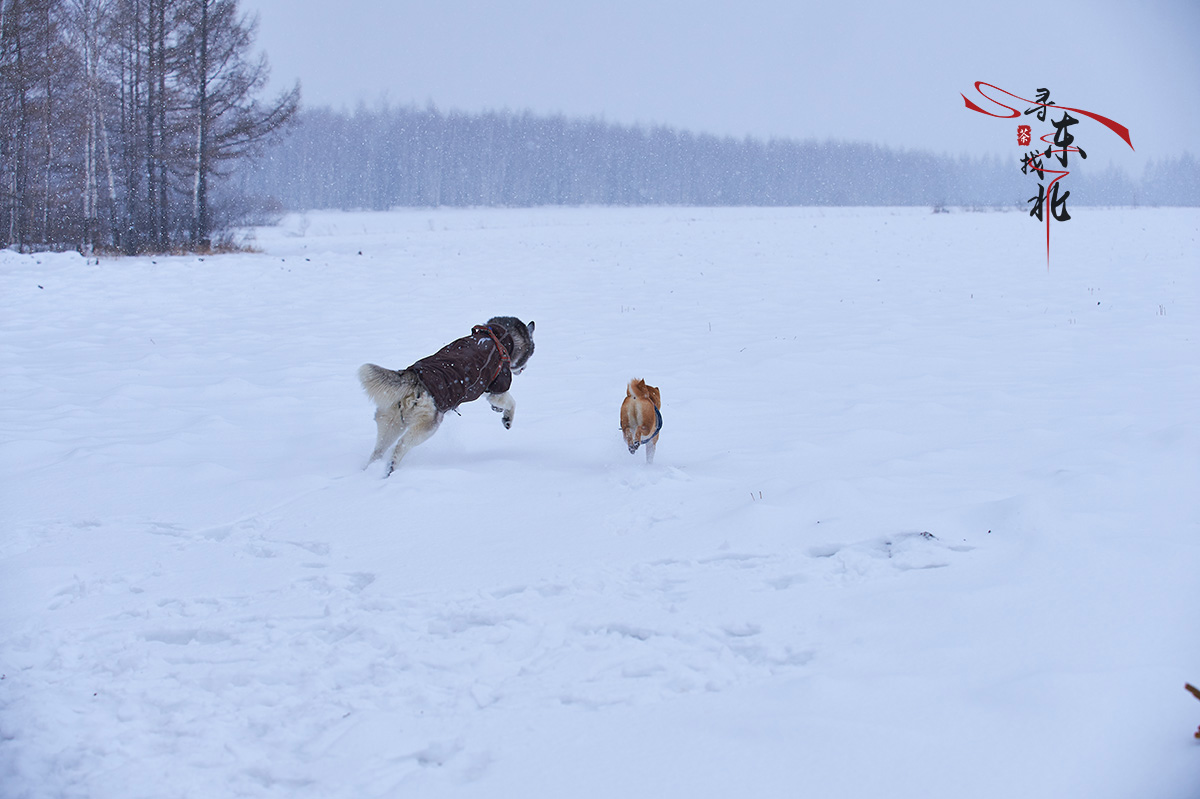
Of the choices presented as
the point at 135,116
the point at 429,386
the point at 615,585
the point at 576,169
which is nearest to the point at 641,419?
the point at 429,386

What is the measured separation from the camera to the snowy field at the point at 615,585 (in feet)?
7.25

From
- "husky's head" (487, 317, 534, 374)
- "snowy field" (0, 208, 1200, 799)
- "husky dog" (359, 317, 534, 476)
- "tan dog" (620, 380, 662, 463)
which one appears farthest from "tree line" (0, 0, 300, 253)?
"tan dog" (620, 380, 662, 463)

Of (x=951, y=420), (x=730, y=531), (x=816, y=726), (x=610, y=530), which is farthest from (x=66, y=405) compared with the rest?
(x=951, y=420)

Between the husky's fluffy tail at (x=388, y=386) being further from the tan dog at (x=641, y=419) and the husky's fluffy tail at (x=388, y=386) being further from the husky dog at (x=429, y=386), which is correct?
the tan dog at (x=641, y=419)

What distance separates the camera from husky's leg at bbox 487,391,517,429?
6426 millimetres

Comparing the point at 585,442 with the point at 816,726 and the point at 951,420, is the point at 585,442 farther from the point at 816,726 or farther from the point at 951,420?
the point at 816,726

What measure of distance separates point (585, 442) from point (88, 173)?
22346mm

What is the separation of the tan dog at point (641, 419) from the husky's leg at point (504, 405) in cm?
156

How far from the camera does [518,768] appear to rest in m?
2.23

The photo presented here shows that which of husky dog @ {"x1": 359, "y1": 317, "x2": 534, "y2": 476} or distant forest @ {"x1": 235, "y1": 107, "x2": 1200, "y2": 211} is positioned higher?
distant forest @ {"x1": 235, "y1": 107, "x2": 1200, "y2": 211}

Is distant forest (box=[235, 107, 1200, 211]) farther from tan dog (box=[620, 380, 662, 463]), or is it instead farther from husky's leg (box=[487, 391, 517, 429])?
tan dog (box=[620, 380, 662, 463])

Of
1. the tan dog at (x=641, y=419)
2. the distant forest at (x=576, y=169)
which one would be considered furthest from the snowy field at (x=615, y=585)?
the distant forest at (x=576, y=169)

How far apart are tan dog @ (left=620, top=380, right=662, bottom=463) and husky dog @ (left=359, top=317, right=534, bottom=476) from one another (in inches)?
56.8

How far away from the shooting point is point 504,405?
255 inches
